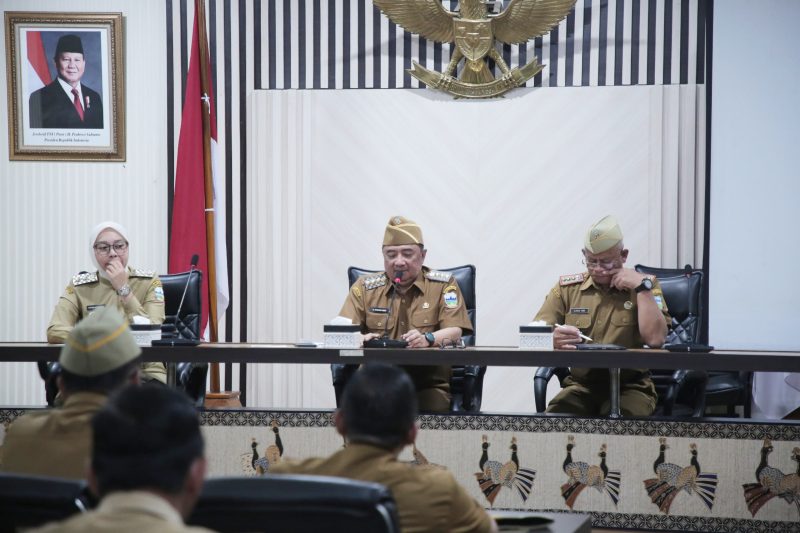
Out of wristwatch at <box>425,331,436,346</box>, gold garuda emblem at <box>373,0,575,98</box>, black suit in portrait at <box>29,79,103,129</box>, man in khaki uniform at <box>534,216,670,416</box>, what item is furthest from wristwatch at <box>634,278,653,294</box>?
black suit in portrait at <box>29,79,103,129</box>

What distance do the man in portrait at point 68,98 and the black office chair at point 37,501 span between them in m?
5.26

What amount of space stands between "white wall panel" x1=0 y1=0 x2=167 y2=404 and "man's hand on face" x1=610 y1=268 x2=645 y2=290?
10.9ft

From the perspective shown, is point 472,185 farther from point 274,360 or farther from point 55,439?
point 55,439

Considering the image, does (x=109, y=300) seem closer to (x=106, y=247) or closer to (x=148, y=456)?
(x=106, y=247)

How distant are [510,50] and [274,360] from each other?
318 centimetres

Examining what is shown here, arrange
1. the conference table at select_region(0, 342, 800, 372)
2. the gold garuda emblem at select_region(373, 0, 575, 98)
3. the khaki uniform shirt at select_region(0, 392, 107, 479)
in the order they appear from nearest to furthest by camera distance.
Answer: the khaki uniform shirt at select_region(0, 392, 107, 479)
the conference table at select_region(0, 342, 800, 372)
the gold garuda emblem at select_region(373, 0, 575, 98)

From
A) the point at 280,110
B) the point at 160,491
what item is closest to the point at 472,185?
the point at 280,110

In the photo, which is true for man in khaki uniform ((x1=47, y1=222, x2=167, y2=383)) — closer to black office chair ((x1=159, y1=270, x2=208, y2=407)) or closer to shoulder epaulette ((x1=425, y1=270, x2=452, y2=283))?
black office chair ((x1=159, y1=270, x2=208, y2=407))

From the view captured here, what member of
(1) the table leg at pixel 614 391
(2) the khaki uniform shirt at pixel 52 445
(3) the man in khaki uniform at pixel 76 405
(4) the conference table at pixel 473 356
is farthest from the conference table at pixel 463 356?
(2) the khaki uniform shirt at pixel 52 445

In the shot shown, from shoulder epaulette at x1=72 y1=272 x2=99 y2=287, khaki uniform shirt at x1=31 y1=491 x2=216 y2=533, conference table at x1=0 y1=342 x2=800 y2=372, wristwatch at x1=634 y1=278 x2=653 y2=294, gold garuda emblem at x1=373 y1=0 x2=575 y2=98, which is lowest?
conference table at x1=0 y1=342 x2=800 y2=372

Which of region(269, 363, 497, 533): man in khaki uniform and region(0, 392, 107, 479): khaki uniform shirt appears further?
region(0, 392, 107, 479): khaki uniform shirt

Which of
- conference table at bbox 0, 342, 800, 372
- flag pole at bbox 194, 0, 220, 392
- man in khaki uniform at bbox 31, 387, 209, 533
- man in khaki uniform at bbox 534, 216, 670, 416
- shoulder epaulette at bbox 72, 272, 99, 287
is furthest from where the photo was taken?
flag pole at bbox 194, 0, 220, 392

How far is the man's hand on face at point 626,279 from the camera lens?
4.16 meters

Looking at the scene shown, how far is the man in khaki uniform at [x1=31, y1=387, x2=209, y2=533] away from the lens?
119cm
